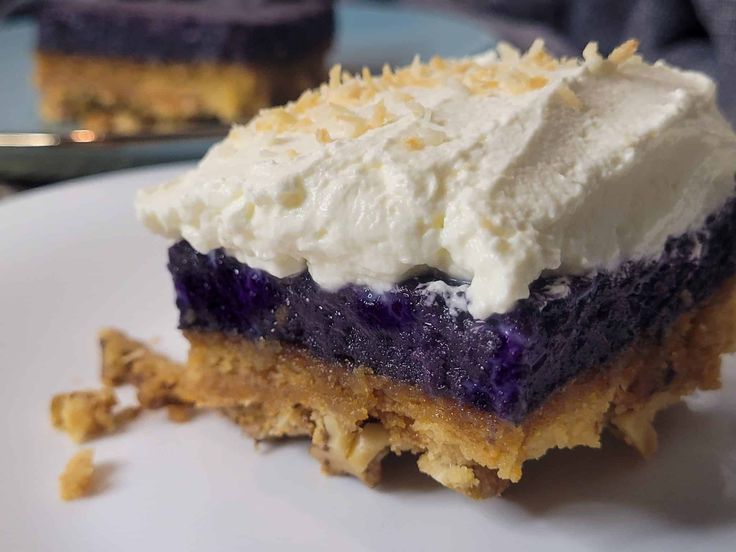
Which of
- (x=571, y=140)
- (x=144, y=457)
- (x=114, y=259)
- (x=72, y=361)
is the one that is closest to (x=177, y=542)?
(x=144, y=457)

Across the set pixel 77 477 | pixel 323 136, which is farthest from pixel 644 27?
pixel 77 477

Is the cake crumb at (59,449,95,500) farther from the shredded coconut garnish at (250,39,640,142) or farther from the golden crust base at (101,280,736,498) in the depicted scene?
the shredded coconut garnish at (250,39,640,142)

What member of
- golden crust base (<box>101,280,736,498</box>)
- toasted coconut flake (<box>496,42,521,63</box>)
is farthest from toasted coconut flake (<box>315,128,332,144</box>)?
toasted coconut flake (<box>496,42,521,63</box>)

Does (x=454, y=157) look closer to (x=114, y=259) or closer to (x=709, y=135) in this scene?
(x=709, y=135)

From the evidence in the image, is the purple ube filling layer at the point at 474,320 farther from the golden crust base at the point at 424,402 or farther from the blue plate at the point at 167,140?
the blue plate at the point at 167,140

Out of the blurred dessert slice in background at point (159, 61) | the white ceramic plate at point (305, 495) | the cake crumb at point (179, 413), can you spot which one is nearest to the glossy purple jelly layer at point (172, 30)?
the blurred dessert slice in background at point (159, 61)

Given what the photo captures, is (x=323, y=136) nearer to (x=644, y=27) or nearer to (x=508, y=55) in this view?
(x=508, y=55)
